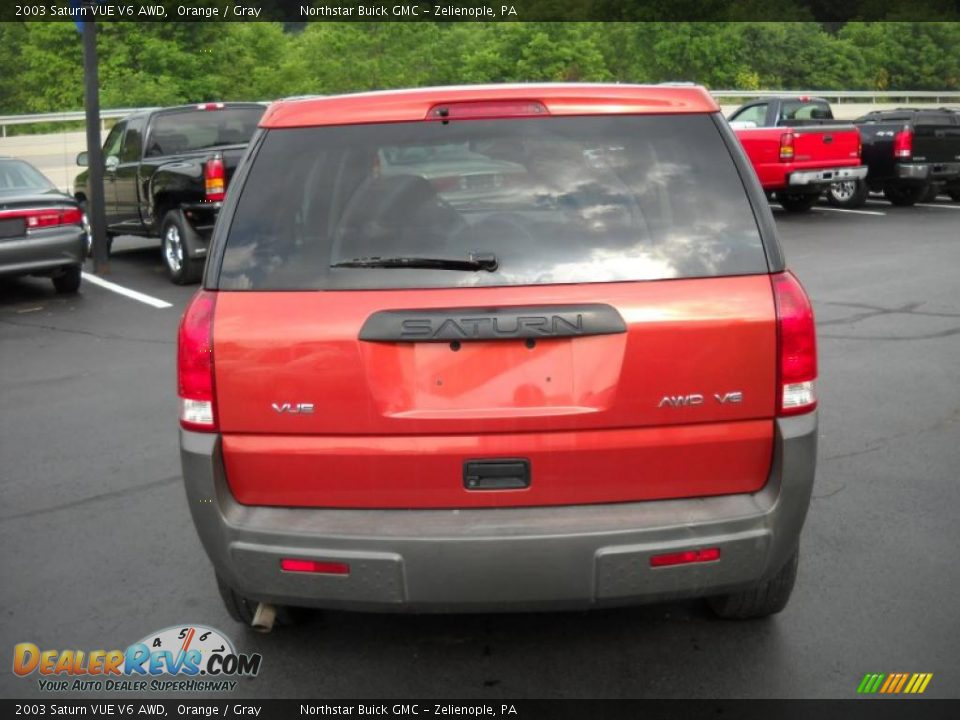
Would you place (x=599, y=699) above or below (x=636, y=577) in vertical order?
below

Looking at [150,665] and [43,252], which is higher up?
[150,665]

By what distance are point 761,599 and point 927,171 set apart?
53.6 feet

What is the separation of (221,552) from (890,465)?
3774 millimetres

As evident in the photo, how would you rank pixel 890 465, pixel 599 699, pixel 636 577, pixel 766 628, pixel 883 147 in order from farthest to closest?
pixel 883 147
pixel 890 465
pixel 766 628
pixel 599 699
pixel 636 577

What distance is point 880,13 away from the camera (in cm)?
6319

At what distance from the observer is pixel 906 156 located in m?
18.6

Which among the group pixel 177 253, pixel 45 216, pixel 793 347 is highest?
pixel 793 347

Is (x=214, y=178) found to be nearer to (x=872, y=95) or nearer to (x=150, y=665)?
(x=150, y=665)

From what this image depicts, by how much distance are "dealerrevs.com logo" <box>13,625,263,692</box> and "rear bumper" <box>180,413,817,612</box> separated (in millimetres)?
558

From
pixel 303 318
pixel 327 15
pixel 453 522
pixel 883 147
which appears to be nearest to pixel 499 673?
pixel 453 522

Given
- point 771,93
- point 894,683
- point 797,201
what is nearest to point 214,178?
point 894,683

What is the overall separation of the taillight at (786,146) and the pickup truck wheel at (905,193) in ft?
9.79

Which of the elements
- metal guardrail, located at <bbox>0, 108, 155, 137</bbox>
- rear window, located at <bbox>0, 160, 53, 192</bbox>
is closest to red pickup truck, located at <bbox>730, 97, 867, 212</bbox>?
rear window, located at <bbox>0, 160, 53, 192</bbox>

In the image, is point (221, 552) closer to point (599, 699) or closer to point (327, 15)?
point (599, 699)
